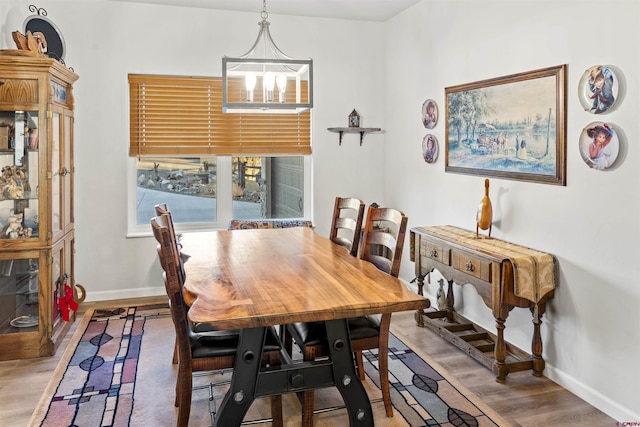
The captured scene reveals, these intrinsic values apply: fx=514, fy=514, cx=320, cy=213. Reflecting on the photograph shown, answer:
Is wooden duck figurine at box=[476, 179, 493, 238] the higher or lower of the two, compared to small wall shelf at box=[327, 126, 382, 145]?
lower

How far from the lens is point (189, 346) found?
2.29 m

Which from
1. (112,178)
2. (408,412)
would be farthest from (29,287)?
(408,412)

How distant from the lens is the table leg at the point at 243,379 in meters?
Result: 2.12

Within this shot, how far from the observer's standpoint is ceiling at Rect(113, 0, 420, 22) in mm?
4496

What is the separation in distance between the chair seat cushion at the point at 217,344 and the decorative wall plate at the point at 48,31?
9.19 feet

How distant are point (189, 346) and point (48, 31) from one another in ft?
10.0

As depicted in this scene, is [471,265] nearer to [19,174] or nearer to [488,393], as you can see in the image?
[488,393]

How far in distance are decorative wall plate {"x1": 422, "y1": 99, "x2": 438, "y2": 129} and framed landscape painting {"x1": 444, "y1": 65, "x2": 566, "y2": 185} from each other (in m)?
0.19

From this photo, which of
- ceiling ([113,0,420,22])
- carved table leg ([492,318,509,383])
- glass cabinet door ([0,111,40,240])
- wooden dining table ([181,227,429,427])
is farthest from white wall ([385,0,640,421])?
glass cabinet door ([0,111,40,240])

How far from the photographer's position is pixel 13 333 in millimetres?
3348

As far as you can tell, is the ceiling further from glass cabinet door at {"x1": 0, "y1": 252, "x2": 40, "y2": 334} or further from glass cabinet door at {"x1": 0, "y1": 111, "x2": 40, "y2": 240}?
glass cabinet door at {"x1": 0, "y1": 252, "x2": 40, "y2": 334}

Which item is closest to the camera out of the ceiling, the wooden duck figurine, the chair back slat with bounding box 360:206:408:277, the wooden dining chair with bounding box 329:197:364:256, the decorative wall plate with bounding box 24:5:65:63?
the chair back slat with bounding box 360:206:408:277

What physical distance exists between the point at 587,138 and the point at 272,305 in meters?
1.94

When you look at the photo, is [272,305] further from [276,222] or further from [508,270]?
[276,222]
